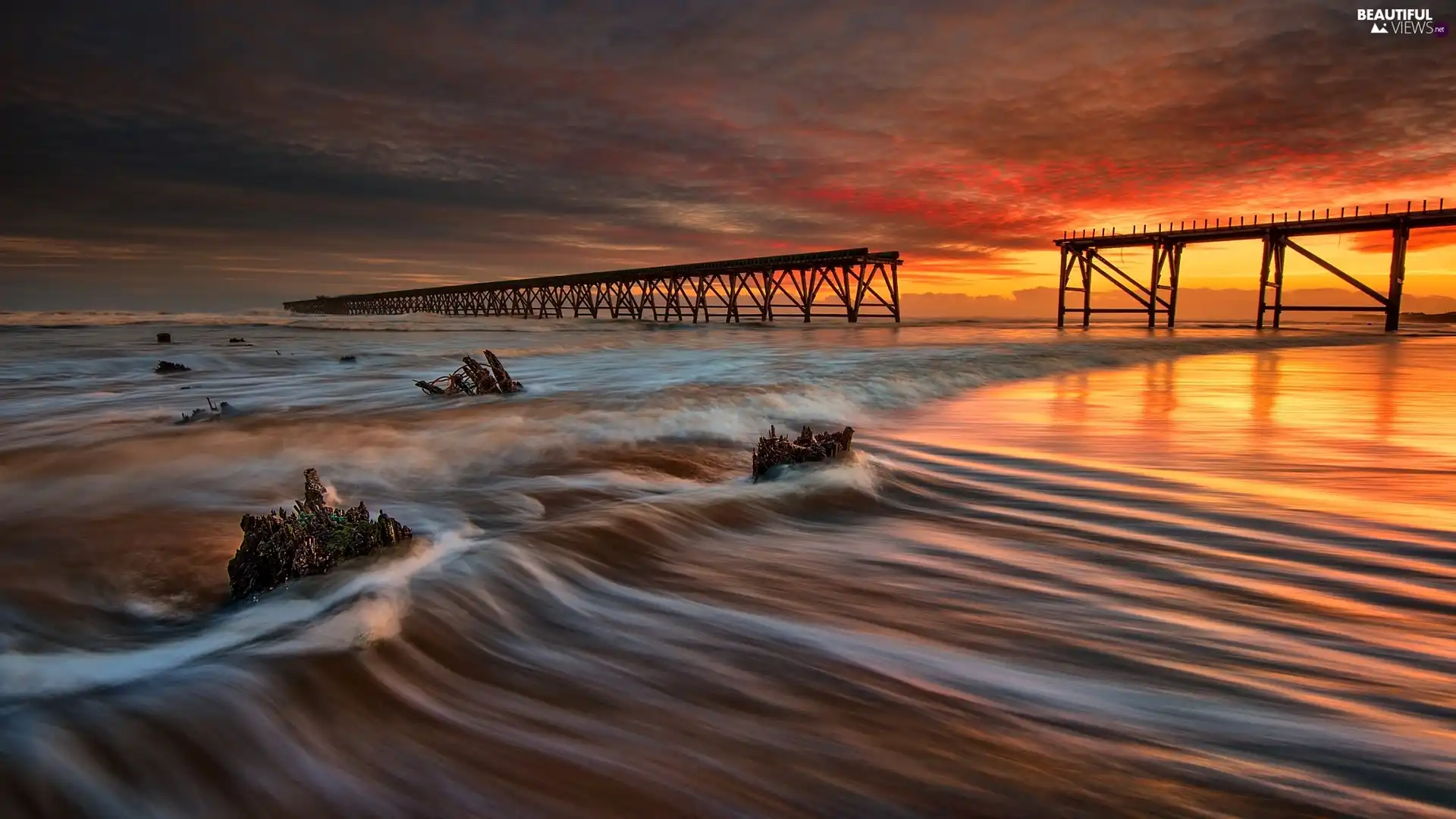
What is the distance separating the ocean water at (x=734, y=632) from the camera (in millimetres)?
1464

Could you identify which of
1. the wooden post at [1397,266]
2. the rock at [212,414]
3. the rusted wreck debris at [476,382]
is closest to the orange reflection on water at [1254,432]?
the rusted wreck debris at [476,382]

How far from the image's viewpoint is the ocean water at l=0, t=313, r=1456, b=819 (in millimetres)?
1464

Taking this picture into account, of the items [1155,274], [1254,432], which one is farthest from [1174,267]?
[1254,432]

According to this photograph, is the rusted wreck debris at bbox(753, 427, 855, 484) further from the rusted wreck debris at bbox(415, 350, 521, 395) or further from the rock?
the rock

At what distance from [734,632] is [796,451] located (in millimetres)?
2158

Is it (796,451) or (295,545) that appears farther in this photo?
(796,451)

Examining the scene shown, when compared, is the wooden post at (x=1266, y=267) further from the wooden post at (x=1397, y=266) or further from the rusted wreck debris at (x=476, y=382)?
the rusted wreck debris at (x=476, y=382)

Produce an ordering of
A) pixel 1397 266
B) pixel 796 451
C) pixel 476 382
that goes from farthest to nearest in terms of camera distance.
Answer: pixel 1397 266
pixel 476 382
pixel 796 451

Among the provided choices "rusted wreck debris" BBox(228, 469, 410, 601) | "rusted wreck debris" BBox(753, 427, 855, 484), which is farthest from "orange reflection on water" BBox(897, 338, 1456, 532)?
"rusted wreck debris" BBox(228, 469, 410, 601)

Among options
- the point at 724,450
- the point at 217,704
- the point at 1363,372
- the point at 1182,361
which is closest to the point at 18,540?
the point at 217,704

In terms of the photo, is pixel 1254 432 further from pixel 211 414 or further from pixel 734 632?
pixel 211 414

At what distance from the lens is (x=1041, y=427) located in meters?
6.46

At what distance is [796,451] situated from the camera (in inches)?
170

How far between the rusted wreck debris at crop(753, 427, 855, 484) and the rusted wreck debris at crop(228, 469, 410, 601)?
2.27 metres
